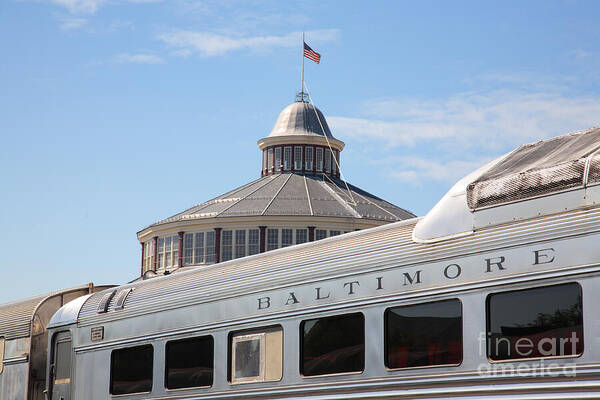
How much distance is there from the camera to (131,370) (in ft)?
41.5

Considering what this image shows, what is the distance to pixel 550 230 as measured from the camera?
733 cm

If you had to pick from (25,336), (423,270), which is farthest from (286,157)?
(423,270)

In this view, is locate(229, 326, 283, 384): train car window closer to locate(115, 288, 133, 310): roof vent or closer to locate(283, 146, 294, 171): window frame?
locate(115, 288, 133, 310): roof vent

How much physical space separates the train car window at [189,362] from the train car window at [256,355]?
1.58 feet

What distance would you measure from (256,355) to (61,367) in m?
5.35

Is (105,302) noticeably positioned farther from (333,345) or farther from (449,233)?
(449,233)

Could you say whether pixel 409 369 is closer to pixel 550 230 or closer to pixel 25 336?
pixel 550 230

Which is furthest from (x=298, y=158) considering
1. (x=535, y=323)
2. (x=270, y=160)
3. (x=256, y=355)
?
(x=535, y=323)

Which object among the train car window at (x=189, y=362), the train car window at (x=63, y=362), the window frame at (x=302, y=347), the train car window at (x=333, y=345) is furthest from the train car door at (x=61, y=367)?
the train car window at (x=333, y=345)

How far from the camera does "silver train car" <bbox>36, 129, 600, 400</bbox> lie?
7207 millimetres

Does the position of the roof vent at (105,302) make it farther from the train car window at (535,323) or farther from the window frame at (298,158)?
the window frame at (298,158)

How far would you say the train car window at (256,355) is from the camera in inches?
398

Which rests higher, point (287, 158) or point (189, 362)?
point (287, 158)
